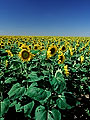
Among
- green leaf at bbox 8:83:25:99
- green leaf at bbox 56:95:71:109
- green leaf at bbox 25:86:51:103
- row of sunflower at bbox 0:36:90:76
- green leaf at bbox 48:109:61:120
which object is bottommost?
green leaf at bbox 48:109:61:120

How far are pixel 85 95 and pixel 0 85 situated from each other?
247 cm

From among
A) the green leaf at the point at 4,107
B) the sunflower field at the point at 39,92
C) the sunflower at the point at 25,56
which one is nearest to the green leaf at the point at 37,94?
the sunflower field at the point at 39,92

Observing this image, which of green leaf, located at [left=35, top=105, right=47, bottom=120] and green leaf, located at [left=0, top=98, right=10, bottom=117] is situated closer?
green leaf, located at [left=35, top=105, right=47, bottom=120]

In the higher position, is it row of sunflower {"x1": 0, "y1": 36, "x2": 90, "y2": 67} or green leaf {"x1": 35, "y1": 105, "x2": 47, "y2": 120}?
row of sunflower {"x1": 0, "y1": 36, "x2": 90, "y2": 67}

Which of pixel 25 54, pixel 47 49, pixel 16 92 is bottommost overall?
pixel 16 92

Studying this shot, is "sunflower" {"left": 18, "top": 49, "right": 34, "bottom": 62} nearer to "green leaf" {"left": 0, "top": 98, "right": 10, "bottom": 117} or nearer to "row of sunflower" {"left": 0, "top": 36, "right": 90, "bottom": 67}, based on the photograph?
"row of sunflower" {"left": 0, "top": 36, "right": 90, "bottom": 67}

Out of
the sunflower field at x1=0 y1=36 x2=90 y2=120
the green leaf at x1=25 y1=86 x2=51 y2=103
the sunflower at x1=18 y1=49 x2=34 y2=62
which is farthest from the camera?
the sunflower at x1=18 y1=49 x2=34 y2=62

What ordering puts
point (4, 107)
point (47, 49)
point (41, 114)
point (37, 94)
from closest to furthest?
point (37, 94), point (41, 114), point (4, 107), point (47, 49)

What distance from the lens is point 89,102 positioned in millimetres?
3600

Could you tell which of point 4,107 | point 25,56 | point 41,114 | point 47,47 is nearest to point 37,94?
point 41,114

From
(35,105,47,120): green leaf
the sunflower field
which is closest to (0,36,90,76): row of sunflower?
the sunflower field

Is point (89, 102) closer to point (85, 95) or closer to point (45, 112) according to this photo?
point (85, 95)

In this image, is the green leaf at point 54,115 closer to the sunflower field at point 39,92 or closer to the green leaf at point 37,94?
the sunflower field at point 39,92

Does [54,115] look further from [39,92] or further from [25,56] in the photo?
[25,56]
